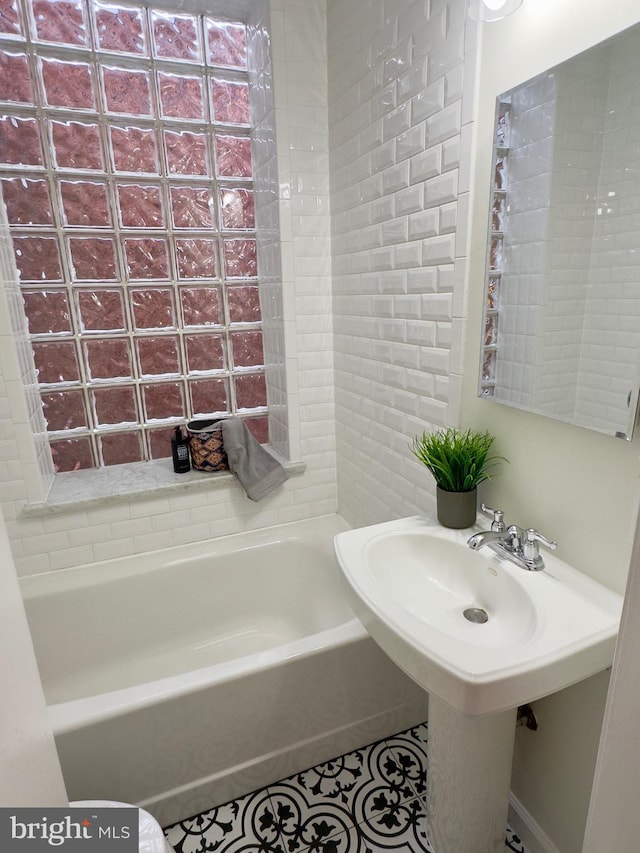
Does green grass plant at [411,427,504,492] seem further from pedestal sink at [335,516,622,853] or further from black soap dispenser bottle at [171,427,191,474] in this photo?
black soap dispenser bottle at [171,427,191,474]

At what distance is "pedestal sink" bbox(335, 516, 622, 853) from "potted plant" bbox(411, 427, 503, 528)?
2.1 inches

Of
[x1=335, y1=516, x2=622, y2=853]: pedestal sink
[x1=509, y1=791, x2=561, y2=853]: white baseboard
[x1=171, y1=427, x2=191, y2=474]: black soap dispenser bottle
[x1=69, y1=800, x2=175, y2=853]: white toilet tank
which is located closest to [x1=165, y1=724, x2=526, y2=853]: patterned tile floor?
[x1=509, y1=791, x2=561, y2=853]: white baseboard

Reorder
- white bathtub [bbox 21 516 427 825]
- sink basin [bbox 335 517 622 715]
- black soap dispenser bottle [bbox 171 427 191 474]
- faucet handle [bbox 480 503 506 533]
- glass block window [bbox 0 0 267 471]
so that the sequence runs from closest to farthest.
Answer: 1. sink basin [bbox 335 517 622 715]
2. faucet handle [bbox 480 503 506 533]
3. white bathtub [bbox 21 516 427 825]
4. glass block window [bbox 0 0 267 471]
5. black soap dispenser bottle [bbox 171 427 191 474]

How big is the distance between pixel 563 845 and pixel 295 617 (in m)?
1.15

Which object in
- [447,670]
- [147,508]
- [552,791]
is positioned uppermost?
[447,670]

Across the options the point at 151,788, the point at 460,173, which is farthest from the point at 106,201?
the point at 151,788

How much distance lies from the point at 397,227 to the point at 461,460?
30.4 inches

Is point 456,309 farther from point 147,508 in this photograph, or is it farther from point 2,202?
point 2,202

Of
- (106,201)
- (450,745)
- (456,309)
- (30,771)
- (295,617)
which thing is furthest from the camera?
(295,617)

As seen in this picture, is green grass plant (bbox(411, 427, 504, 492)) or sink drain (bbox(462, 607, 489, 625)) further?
green grass plant (bbox(411, 427, 504, 492))

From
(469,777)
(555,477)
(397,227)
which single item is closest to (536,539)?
(555,477)

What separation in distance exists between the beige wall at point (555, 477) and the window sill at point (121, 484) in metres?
1.10

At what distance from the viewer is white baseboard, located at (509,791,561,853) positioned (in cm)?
129

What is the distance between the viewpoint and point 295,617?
6.86 ft
